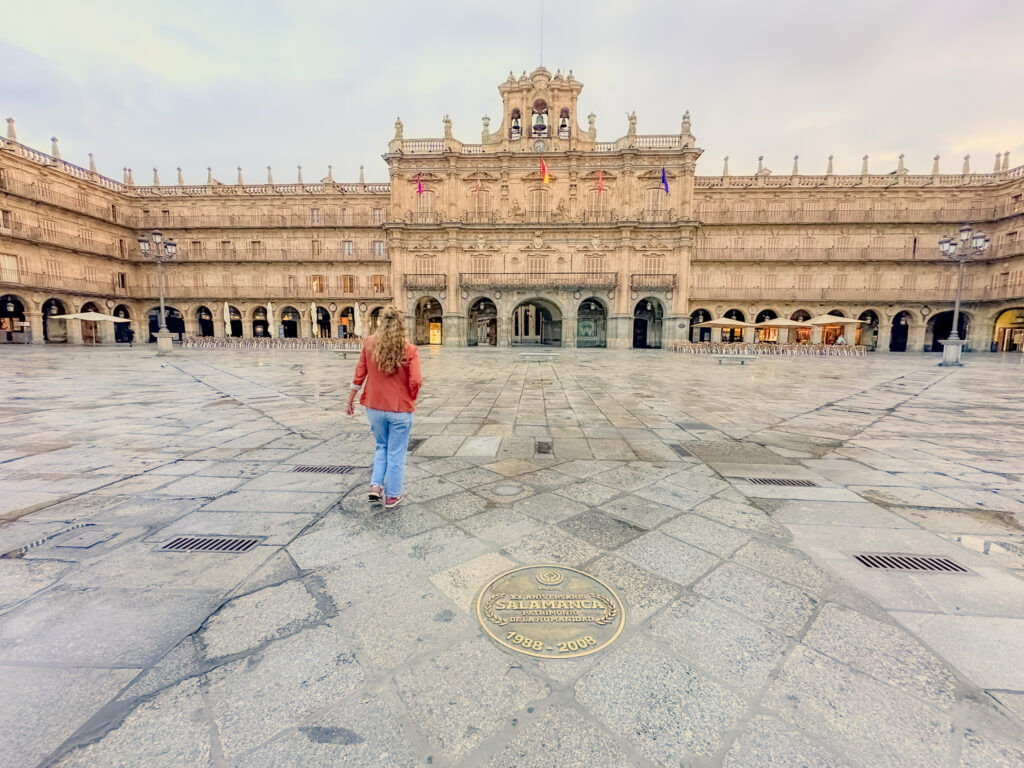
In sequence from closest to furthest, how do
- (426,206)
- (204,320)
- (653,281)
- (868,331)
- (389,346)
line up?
1. (389,346)
2. (653,281)
3. (426,206)
4. (868,331)
5. (204,320)

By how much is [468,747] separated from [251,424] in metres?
5.51

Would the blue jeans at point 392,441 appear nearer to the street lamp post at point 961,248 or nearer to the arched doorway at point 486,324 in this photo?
the street lamp post at point 961,248

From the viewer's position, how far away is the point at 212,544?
252 centimetres

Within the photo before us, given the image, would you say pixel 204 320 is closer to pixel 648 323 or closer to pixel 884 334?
pixel 648 323

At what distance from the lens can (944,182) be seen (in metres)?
27.6

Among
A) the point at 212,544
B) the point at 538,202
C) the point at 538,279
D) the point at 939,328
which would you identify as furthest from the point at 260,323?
the point at 939,328

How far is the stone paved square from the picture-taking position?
Answer: 1320mm

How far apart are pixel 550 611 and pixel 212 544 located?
6.87 feet

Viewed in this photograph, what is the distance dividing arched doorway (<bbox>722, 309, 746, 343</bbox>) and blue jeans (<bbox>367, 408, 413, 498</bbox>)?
32022 millimetres

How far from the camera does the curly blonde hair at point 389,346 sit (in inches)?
118

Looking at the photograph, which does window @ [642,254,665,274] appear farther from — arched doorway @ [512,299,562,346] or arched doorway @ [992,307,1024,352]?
arched doorway @ [992,307,1024,352]

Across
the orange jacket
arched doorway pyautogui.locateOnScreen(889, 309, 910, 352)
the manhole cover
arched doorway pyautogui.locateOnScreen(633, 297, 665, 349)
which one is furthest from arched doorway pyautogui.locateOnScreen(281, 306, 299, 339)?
arched doorway pyautogui.locateOnScreen(889, 309, 910, 352)

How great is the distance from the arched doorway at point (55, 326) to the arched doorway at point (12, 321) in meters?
1.04

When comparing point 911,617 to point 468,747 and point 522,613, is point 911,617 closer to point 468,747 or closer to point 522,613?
point 522,613
